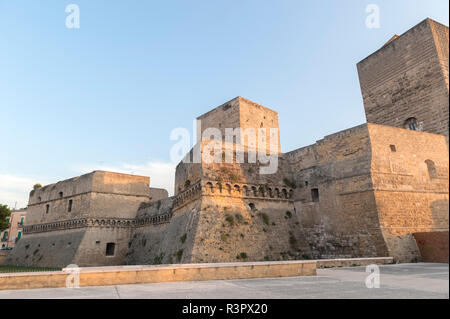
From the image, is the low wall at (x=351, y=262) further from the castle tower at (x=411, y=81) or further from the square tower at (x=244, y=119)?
the square tower at (x=244, y=119)

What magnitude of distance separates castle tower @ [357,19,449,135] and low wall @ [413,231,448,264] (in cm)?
745

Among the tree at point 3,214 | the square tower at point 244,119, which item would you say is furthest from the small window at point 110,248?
the tree at point 3,214

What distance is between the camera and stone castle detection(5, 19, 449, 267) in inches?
500

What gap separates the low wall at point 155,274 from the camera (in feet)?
19.3

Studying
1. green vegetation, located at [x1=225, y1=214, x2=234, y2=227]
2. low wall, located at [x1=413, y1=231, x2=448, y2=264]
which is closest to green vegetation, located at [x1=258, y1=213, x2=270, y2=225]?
green vegetation, located at [x1=225, y1=214, x2=234, y2=227]

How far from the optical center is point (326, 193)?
48.9 ft

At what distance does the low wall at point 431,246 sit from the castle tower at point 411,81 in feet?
24.4

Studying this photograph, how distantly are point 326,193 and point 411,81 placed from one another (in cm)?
1031

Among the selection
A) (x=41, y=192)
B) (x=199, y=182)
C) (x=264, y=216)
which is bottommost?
(x=264, y=216)

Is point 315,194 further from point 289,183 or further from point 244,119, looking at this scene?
point 244,119

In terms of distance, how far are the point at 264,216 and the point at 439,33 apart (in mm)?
16049
